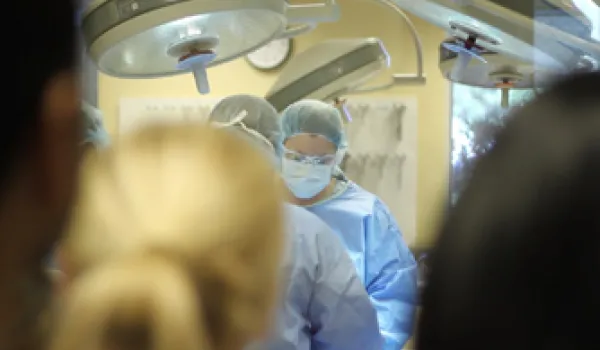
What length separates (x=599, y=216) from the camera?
320 millimetres

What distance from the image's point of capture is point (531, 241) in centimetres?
33

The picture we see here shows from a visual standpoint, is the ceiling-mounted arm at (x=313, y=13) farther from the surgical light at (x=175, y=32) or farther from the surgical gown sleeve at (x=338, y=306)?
the surgical gown sleeve at (x=338, y=306)

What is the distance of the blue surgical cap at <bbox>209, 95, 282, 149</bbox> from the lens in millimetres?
1881

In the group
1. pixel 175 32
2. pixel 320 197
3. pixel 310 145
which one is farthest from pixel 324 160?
pixel 175 32

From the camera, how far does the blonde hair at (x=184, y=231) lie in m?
0.57

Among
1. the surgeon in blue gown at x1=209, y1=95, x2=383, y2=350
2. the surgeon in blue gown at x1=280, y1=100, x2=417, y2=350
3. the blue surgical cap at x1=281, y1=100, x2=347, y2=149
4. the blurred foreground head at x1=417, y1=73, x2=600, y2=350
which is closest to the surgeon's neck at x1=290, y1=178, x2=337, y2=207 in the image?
the surgeon in blue gown at x1=280, y1=100, x2=417, y2=350

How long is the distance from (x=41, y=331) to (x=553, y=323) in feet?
0.79

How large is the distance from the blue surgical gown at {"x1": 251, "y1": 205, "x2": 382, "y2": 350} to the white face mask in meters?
0.45

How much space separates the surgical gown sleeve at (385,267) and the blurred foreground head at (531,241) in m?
1.63

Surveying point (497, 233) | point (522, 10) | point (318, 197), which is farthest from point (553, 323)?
point (318, 197)

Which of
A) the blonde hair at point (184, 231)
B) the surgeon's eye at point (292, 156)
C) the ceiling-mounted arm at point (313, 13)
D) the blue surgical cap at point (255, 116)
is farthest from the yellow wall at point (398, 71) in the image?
the blonde hair at point (184, 231)

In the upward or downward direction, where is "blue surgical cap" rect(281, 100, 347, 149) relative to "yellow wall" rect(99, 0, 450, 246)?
downward

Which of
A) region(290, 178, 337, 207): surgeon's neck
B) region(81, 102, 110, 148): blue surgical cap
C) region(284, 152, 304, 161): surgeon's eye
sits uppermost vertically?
region(81, 102, 110, 148): blue surgical cap

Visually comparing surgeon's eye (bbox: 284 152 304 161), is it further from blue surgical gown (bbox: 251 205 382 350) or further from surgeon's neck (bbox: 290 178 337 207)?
blue surgical gown (bbox: 251 205 382 350)
